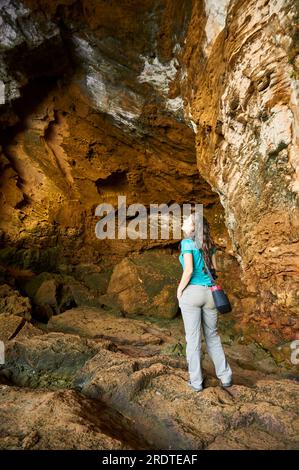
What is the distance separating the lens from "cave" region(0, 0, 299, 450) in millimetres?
2643

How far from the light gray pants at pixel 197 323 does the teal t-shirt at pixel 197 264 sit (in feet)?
0.15

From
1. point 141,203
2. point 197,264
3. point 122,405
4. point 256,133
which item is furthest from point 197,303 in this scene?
point 141,203

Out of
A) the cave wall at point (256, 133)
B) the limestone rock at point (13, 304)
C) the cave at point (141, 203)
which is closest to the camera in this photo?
the cave at point (141, 203)

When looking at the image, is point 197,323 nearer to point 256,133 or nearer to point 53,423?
point 53,423

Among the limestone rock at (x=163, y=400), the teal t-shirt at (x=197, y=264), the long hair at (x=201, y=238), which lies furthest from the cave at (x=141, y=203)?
the long hair at (x=201, y=238)

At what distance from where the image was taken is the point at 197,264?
9.27ft

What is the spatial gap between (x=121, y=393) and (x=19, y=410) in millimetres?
865

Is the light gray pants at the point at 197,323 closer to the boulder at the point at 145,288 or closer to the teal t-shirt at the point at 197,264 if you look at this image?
the teal t-shirt at the point at 197,264

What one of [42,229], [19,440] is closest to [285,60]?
[19,440]

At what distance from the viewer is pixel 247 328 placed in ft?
20.4

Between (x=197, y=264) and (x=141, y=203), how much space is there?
21.6 ft

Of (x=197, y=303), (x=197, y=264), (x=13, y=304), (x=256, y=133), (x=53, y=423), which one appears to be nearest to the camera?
(x=53, y=423)

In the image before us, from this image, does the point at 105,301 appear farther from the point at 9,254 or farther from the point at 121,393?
the point at 121,393

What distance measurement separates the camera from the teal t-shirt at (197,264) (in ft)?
9.11
